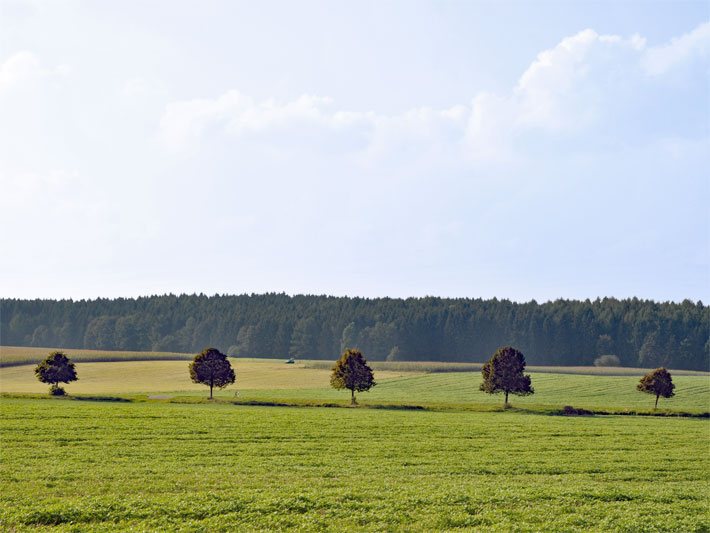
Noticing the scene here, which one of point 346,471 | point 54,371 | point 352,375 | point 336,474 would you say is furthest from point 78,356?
point 336,474

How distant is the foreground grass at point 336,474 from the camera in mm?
24406

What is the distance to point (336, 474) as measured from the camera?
32.7 metres

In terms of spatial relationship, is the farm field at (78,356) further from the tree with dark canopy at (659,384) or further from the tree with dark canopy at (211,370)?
the tree with dark canopy at (659,384)

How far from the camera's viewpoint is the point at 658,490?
3077 centimetres

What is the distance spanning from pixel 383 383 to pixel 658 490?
80753 millimetres

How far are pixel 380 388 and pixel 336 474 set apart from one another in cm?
7220

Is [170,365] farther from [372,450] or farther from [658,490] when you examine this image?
[658,490]

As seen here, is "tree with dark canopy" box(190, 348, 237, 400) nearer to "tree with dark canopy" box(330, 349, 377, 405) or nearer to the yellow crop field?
the yellow crop field

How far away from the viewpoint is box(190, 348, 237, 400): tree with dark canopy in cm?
8744

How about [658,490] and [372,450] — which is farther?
[372,450]

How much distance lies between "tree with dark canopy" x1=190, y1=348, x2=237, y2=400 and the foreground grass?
3042cm

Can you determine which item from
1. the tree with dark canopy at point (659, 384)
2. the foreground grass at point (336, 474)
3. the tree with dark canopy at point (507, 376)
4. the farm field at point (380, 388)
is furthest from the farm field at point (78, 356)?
the tree with dark canopy at point (659, 384)

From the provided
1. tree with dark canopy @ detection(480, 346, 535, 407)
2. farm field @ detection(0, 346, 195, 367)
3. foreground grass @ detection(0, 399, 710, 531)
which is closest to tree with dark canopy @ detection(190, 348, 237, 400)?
foreground grass @ detection(0, 399, 710, 531)

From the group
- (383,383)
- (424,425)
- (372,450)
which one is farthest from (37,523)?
(383,383)
